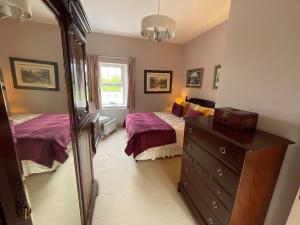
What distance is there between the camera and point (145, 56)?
4.40m

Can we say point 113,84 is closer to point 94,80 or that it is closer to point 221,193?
point 94,80

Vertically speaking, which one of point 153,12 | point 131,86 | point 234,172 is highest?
point 153,12

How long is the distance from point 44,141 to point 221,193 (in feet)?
4.68

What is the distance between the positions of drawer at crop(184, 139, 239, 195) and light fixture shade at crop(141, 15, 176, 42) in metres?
1.58

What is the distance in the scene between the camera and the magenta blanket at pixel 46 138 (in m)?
0.78

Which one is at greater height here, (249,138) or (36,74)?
(36,74)

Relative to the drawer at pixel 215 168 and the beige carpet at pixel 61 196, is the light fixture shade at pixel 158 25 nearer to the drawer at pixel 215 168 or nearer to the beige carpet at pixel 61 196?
the drawer at pixel 215 168

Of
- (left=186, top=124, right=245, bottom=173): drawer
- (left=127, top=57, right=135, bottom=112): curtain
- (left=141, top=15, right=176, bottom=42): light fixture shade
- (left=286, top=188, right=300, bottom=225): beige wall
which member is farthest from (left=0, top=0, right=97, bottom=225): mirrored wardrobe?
(left=127, top=57, right=135, bottom=112): curtain

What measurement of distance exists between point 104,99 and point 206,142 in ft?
12.5

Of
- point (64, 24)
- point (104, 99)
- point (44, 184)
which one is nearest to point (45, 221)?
point (44, 184)

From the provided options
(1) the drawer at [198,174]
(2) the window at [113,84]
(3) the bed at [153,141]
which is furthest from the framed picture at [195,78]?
(1) the drawer at [198,174]

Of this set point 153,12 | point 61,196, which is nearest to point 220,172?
point 61,196

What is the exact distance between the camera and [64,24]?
938mm

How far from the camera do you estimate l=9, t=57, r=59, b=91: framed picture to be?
2.44ft
